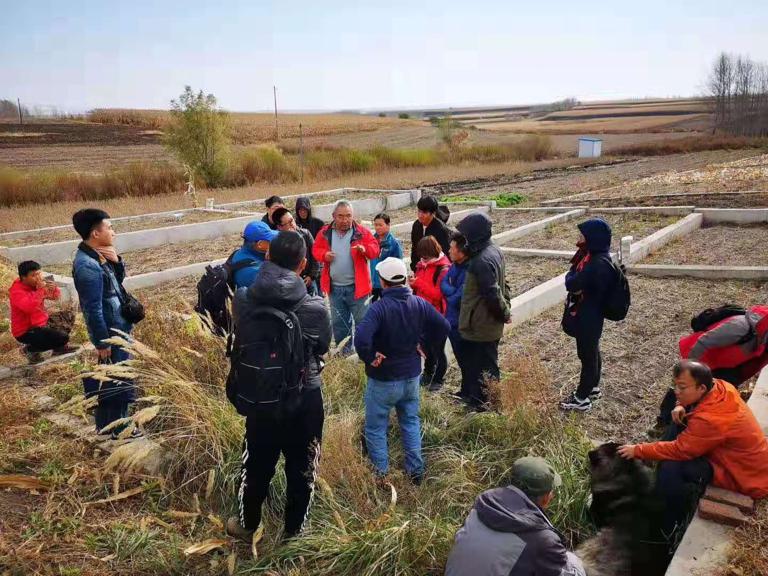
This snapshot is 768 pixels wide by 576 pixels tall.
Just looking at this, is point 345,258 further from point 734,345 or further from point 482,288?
point 734,345

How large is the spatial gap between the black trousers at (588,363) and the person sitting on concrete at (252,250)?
2.63m

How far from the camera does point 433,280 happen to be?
5340 millimetres

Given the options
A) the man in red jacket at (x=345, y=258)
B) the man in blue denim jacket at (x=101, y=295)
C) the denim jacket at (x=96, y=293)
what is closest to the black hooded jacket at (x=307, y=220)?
the man in red jacket at (x=345, y=258)

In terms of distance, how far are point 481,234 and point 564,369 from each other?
1.99 m

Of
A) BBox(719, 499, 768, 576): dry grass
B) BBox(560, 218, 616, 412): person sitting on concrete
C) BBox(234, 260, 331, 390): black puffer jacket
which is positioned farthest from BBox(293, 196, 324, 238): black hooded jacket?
BBox(719, 499, 768, 576): dry grass

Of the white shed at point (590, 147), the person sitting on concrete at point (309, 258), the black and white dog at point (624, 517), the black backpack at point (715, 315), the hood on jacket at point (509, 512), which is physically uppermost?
the white shed at point (590, 147)

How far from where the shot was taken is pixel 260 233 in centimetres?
470

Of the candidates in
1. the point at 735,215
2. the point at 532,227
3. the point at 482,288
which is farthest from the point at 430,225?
the point at 735,215

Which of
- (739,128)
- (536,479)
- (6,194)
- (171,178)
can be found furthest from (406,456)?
(739,128)

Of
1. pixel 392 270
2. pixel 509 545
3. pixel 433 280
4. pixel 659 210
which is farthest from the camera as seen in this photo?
pixel 659 210

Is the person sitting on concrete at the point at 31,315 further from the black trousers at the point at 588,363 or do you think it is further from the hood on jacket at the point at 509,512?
the hood on jacket at the point at 509,512

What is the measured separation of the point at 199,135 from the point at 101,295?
2147 cm

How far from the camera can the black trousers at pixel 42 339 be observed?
6035mm

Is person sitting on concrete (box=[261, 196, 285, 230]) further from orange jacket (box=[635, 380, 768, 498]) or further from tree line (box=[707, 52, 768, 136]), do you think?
tree line (box=[707, 52, 768, 136])
